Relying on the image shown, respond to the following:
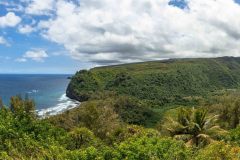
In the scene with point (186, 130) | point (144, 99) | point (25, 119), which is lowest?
point (144, 99)

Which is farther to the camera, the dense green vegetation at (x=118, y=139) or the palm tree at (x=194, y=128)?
the palm tree at (x=194, y=128)

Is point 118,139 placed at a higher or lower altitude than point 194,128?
lower

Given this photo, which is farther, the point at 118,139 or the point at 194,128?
the point at 118,139

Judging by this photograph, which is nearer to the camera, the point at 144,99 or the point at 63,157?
the point at 63,157

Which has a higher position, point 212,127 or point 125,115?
point 212,127

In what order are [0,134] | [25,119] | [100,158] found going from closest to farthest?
[100,158] → [0,134] → [25,119]

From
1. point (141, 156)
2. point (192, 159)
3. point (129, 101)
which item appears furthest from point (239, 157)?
point (129, 101)

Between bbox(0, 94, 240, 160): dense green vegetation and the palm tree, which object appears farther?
the palm tree

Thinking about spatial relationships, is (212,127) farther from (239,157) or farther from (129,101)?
(129,101)
